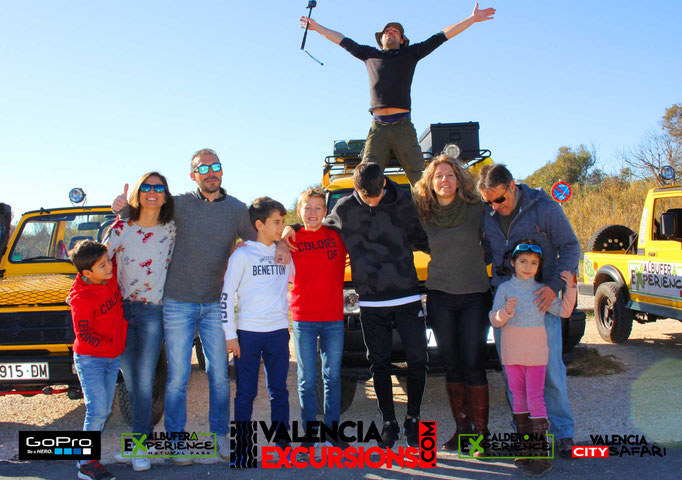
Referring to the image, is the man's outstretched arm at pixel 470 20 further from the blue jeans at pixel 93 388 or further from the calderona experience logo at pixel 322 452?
the blue jeans at pixel 93 388

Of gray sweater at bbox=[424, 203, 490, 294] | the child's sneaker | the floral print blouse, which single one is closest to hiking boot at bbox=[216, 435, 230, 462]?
the child's sneaker

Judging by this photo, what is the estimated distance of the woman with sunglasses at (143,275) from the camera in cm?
379

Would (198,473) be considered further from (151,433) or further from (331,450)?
(331,450)

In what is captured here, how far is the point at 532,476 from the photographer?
11.0ft

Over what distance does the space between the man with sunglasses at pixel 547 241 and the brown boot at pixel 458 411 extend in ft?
1.48

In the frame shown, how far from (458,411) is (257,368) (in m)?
1.43

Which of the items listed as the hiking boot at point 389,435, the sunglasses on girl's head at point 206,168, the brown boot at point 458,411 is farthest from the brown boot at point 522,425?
the sunglasses on girl's head at point 206,168

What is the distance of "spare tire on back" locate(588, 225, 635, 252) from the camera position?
8.59 meters

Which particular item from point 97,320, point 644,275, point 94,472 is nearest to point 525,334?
point 97,320

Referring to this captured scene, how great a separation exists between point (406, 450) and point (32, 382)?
116 inches

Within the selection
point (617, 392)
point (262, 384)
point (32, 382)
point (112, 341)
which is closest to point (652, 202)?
point (617, 392)

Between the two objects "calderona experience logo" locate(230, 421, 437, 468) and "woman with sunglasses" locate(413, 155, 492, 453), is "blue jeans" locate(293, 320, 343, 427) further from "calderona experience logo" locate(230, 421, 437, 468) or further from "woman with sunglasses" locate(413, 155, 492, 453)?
"woman with sunglasses" locate(413, 155, 492, 453)

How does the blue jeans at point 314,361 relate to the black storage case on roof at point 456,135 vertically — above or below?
below

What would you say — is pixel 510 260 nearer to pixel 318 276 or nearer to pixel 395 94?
pixel 318 276
